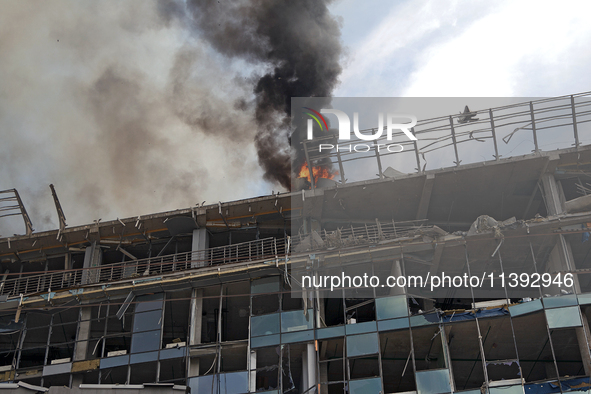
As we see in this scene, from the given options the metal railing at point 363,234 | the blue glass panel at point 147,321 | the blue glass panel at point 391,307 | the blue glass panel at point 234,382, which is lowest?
the blue glass panel at point 234,382

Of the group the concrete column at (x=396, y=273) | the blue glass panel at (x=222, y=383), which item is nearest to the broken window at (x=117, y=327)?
the blue glass panel at (x=222, y=383)

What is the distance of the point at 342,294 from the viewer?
103ft

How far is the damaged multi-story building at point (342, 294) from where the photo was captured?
2897cm

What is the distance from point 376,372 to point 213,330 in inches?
403

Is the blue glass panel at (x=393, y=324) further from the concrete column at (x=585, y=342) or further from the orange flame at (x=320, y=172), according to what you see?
the orange flame at (x=320, y=172)

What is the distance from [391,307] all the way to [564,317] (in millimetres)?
7624

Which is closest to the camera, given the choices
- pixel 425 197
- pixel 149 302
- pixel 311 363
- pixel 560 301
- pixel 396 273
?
pixel 560 301

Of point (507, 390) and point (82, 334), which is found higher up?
point (82, 334)

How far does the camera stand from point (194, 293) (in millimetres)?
33844

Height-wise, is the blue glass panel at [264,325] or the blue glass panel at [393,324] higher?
the blue glass panel at [264,325]

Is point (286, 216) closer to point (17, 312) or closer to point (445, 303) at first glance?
point (445, 303)

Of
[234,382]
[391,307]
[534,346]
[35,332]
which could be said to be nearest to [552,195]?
[534,346]

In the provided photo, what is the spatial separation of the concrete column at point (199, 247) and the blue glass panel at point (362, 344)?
11.0m

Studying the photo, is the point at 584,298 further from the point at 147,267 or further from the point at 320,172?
the point at 147,267
